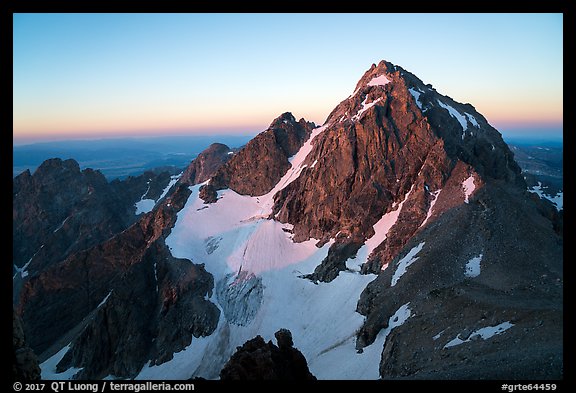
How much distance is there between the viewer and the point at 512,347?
20.8 m

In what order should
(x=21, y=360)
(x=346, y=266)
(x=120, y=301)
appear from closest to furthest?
(x=21, y=360) → (x=346, y=266) → (x=120, y=301)

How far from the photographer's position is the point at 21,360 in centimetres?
1396

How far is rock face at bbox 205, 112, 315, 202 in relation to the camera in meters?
102

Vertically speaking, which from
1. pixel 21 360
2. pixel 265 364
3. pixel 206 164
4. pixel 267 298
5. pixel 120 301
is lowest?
pixel 120 301

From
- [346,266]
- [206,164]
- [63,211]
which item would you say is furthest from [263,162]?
[63,211]

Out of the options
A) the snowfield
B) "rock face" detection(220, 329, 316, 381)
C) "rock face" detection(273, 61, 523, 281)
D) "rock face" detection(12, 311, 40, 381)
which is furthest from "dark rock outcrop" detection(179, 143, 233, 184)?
"rock face" detection(12, 311, 40, 381)

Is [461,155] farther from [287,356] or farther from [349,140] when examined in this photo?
[287,356]

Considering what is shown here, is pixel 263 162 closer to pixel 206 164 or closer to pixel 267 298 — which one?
pixel 267 298

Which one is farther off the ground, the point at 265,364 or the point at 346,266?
the point at 265,364

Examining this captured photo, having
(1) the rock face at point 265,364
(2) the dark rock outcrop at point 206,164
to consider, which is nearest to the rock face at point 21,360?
(1) the rock face at point 265,364

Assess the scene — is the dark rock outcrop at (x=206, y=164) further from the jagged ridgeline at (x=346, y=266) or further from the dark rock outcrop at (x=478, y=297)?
the dark rock outcrop at (x=478, y=297)

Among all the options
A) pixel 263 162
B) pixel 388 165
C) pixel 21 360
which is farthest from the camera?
pixel 263 162

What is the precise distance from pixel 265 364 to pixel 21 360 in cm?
1262
